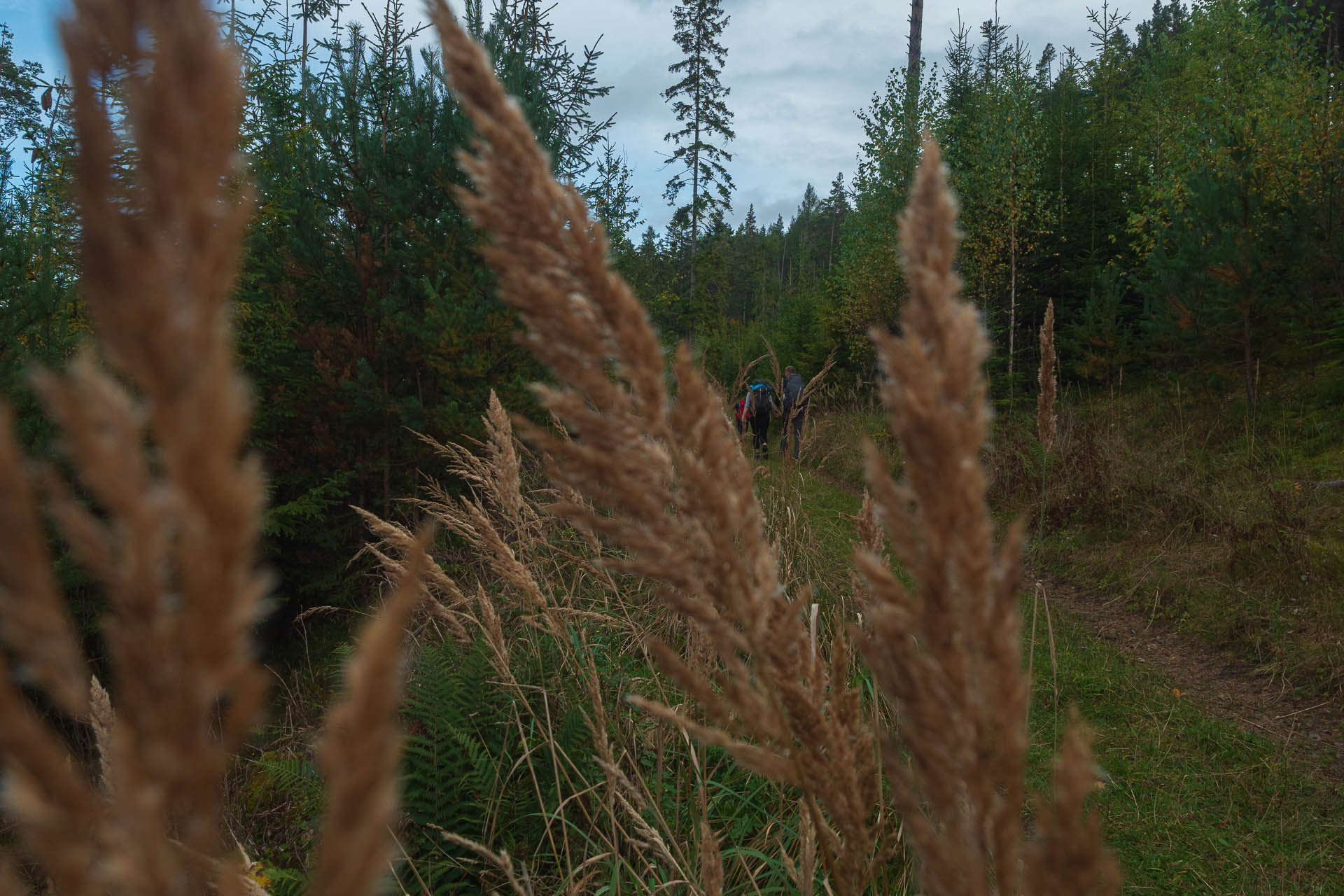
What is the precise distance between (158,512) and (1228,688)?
6.46 meters

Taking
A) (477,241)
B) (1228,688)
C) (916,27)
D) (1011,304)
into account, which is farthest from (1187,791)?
(916,27)

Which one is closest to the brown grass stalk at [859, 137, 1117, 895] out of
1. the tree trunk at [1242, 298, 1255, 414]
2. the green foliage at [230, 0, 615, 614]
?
the green foliage at [230, 0, 615, 614]

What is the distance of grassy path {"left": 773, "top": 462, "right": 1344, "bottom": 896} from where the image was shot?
3.28 metres

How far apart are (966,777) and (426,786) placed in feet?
9.93

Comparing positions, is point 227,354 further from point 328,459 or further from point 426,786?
point 328,459

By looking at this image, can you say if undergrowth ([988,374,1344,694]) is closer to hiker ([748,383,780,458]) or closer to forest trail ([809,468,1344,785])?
forest trail ([809,468,1344,785])

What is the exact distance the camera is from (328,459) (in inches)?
290

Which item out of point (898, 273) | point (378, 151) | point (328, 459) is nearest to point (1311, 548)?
point (328, 459)

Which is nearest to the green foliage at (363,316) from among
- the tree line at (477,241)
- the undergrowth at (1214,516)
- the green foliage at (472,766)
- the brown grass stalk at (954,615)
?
the tree line at (477,241)

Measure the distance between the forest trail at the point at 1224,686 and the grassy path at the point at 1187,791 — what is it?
88 millimetres

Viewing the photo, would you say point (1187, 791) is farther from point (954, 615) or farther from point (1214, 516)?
point (954, 615)

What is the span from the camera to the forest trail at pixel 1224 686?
4207 mm

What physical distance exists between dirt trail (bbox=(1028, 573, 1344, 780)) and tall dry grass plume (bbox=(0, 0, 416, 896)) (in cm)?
556

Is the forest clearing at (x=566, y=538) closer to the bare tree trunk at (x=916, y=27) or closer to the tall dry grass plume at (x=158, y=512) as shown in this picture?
the tall dry grass plume at (x=158, y=512)
